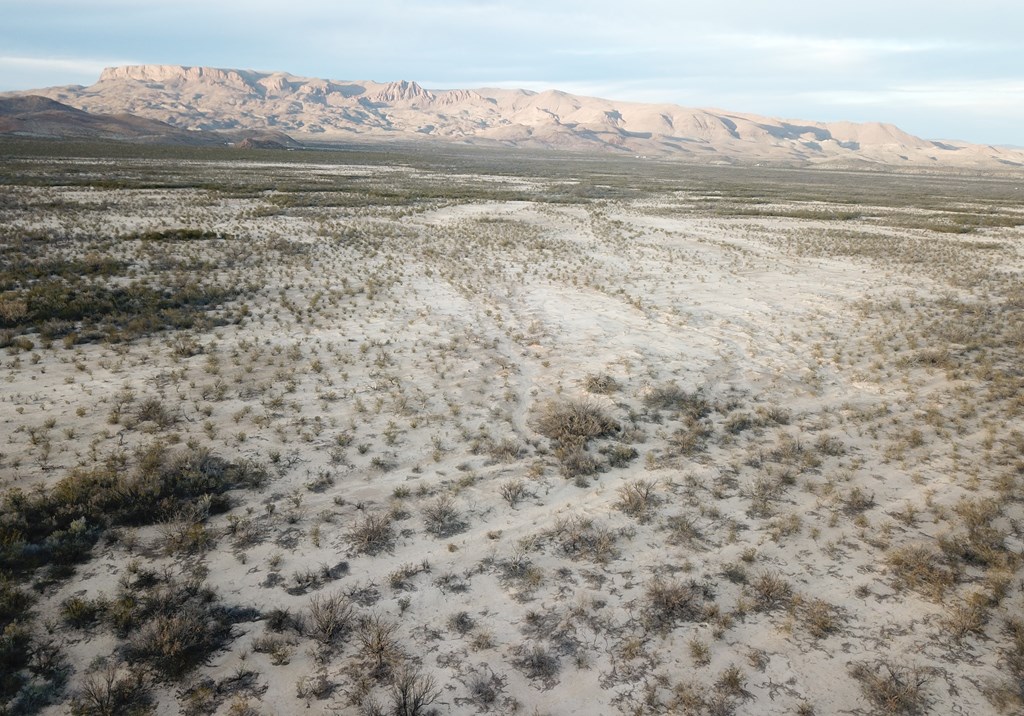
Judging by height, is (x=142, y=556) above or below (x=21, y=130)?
below

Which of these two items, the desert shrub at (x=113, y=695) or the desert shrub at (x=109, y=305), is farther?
the desert shrub at (x=109, y=305)

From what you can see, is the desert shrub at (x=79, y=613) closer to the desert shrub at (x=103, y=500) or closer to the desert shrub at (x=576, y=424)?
the desert shrub at (x=103, y=500)

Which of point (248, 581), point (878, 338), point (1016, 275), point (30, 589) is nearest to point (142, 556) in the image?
point (30, 589)

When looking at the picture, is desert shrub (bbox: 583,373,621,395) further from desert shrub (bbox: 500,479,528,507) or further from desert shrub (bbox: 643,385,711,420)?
desert shrub (bbox: 500,479,528,507)

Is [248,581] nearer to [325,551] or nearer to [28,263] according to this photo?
[325,551]

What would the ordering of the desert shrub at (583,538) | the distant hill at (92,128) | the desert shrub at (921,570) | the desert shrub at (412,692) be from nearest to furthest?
the desert shrub at (412,692) < the desert shrub at (921,570) < the desert shrub at (583,538) < the distant hill at (92,128)

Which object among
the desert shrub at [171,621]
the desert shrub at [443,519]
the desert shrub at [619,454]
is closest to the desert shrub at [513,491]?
the desert shrub at [443,519]
